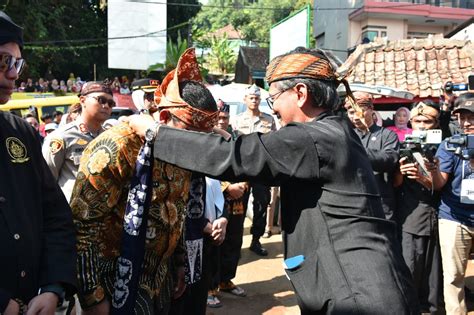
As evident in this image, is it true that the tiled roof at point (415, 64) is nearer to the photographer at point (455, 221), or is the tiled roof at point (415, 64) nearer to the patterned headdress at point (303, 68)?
the photographer at point (455, 221)

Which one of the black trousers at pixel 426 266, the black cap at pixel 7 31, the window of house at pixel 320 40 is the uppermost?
the window of house at pixel 320 40

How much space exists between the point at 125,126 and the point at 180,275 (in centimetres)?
102

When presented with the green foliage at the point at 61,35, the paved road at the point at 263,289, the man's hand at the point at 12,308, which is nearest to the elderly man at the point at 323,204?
the man's hand at the point at 12,308

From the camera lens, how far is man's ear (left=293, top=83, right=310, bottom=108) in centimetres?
195

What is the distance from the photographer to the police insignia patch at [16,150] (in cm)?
191

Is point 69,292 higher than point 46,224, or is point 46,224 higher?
point 46,224

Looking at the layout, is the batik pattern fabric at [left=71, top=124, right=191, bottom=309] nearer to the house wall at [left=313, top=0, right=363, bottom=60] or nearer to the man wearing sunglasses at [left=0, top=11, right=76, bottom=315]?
the man wearing sunglasses at [left=0, top=11, right=76, bottom=315]

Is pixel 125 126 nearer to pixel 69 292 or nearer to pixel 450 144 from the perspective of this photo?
pixel 69 292

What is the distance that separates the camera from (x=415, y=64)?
1116 centimetres

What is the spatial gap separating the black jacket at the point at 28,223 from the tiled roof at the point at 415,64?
9226 millimetres

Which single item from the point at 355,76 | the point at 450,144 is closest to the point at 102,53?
the point at 355,76

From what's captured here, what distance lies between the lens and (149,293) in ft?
7.63

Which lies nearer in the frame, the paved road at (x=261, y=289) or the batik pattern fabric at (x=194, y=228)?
the batik pattern fabric at (x=194, y=228)

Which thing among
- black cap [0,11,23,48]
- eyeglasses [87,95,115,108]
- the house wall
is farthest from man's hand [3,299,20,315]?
the house wall
